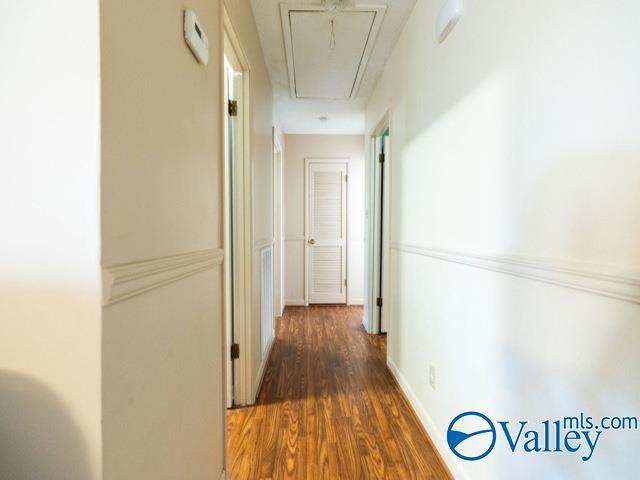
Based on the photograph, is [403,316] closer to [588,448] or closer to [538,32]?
[588,448]

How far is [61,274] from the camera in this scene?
1.90 feet

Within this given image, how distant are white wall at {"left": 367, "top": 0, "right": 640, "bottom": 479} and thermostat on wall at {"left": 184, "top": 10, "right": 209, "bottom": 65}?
97 centimetres

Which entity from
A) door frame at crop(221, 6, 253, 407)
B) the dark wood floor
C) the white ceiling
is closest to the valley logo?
the dark wood floor

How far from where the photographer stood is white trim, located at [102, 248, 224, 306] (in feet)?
1.95

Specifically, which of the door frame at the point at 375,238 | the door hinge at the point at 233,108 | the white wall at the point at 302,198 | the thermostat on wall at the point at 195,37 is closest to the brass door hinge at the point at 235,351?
the door hinge at the point at 233,108

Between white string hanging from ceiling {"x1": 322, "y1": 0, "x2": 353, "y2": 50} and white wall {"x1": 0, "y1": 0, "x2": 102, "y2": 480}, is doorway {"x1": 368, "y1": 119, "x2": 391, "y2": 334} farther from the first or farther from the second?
white wall {"x1": 0, "y1": 0, "x2": 102, "y2": 480}

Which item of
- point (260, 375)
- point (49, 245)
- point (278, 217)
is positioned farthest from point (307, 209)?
point (49, 245)

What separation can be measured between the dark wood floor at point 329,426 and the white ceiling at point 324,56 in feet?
7.71

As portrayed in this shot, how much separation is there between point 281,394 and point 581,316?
1805 mm

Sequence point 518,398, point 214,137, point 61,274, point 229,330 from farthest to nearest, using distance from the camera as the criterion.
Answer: point 229,330 → point 214,137 → point 518,398 → point 61,274

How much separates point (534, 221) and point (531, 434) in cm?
61

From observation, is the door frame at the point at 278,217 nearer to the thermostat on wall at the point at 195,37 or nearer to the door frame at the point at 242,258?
the door frame at the point at 242,258

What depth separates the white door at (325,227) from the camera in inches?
181

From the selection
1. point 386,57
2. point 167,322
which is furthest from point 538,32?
point 386,57
